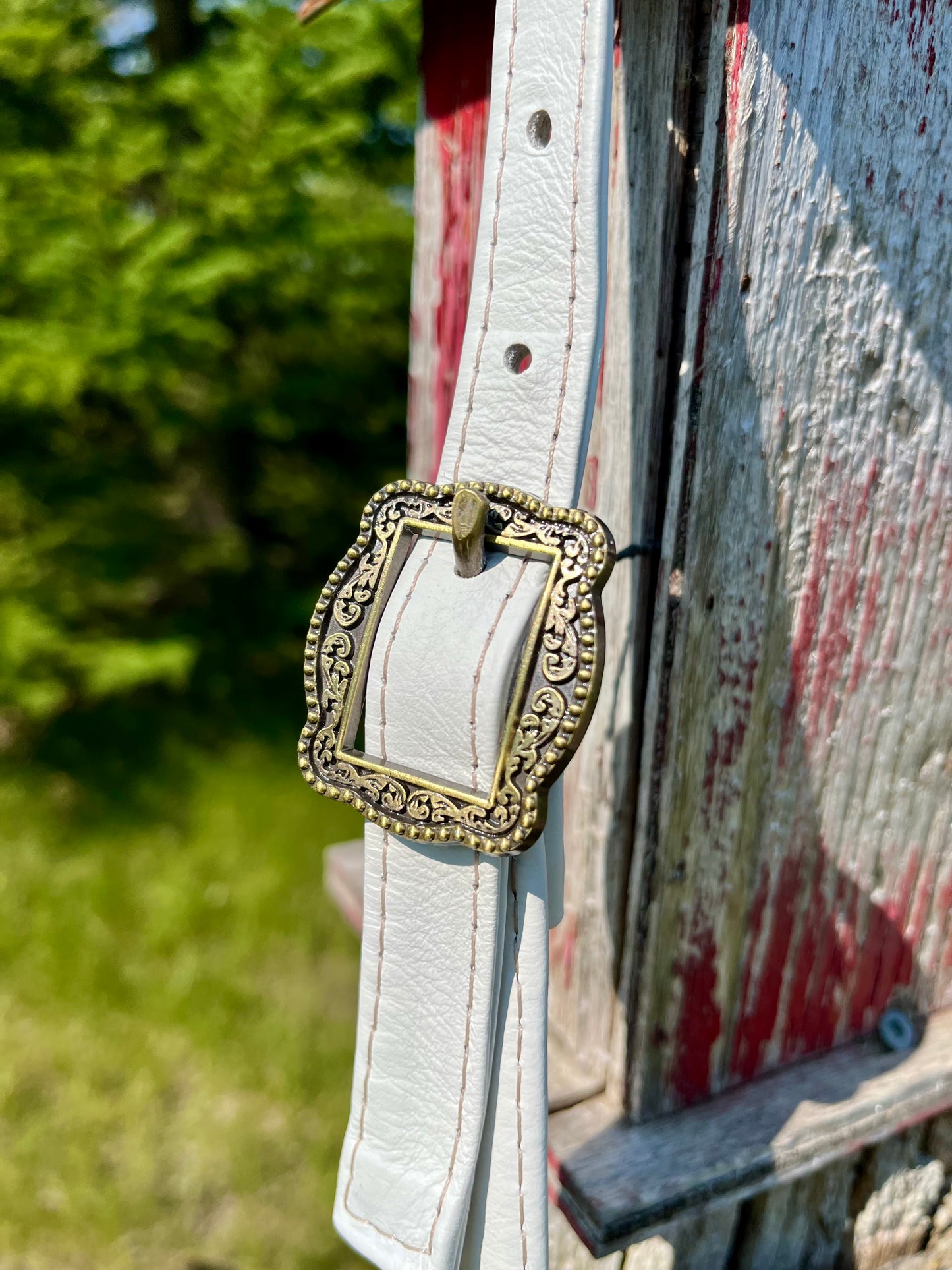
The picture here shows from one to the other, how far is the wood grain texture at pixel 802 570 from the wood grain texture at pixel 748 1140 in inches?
1.6

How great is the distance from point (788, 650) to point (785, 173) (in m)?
0.48

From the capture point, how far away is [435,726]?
31.9 inches

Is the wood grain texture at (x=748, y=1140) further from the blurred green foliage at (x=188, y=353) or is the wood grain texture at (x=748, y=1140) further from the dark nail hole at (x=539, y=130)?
the blurred green foliage at (x=188, y=353)

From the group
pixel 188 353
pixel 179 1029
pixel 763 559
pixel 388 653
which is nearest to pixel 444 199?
pixel 763 559

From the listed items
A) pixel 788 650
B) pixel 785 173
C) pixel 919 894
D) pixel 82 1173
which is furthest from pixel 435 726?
pixel 82 1173

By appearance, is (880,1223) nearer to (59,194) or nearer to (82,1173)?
(82,1173)

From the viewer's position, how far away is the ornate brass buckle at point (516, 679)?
76cm

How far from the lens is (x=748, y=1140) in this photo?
3.75ft

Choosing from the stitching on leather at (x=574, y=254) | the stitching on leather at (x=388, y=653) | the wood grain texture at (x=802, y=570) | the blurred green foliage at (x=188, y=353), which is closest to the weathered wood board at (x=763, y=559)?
the wood grain texture at (x=802, y=570)

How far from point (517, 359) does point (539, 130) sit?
189 mm

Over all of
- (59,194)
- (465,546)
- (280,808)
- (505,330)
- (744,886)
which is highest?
(59,194)

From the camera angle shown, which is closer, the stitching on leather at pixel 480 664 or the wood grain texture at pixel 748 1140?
the stitching on leather at pixel 480 664

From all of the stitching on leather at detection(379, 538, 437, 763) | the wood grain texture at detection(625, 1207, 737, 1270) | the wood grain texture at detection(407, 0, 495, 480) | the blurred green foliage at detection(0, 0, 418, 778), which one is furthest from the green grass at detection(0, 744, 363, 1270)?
the stitching on leather at detection(379, 538, 437, 763)

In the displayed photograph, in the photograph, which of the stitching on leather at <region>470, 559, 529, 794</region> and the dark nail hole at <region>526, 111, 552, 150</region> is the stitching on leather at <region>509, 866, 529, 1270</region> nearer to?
the stitching on leather at <region>470, 559, 529, 794</region>
